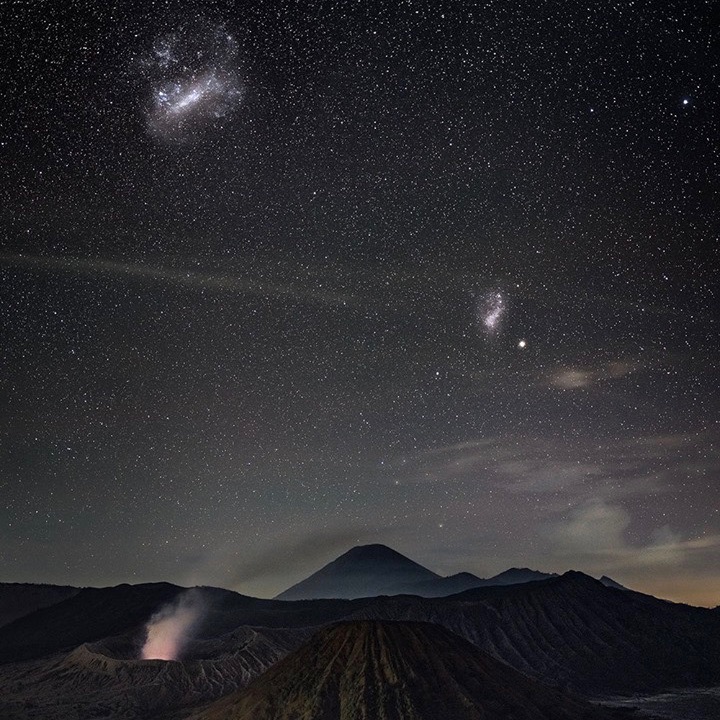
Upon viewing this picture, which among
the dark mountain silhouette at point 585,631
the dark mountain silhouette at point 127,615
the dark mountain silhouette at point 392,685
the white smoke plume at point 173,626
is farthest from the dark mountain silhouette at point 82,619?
the dark mountain silhouette at point 392,685

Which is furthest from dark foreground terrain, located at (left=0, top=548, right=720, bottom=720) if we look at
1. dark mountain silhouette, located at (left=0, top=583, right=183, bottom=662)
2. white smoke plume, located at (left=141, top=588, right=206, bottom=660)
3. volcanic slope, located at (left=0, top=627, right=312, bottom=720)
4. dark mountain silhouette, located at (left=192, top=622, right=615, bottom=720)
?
white smoke plume, located at (left=141, top=588, right=206, bottom=660)

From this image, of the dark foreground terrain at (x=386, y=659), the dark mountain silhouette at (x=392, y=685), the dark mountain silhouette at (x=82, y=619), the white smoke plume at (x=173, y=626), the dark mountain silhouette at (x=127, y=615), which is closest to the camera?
the dark mountain silhouette at (x=392, y=685)

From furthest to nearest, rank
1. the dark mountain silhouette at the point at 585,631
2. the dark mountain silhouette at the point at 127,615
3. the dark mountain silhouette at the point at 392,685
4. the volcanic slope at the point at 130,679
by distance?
1. the dark mountain silhouette at the point at 127,615
2. the dark mountain silhouette at the point at 585,631
3. the volcanic slope at the point at 130,679
4. the dark mountain silhouette at the point at 392,685

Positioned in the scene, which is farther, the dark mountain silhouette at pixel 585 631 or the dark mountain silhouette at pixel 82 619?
the dark mountain silhouette at pixel 82 619

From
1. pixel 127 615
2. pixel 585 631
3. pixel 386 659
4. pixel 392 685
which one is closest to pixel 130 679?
pixel 386 659

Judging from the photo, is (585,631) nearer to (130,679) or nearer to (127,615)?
(130,679)

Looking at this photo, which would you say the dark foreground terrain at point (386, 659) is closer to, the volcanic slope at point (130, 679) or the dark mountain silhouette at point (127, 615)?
the volcanic slope at point (130, 679)

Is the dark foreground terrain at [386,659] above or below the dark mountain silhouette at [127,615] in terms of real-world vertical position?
below
